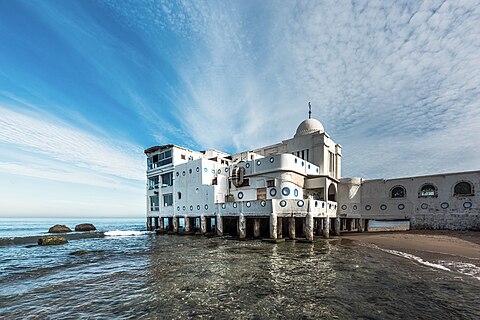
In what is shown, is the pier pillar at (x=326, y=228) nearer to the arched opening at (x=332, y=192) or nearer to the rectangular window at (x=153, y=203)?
the arched opening at (x=332, y=192)

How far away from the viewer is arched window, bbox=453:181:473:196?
1033 inches

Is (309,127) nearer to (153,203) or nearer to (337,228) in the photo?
(337,228)

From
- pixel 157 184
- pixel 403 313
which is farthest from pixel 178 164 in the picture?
pixel 403 313

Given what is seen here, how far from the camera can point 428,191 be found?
93.8 ft

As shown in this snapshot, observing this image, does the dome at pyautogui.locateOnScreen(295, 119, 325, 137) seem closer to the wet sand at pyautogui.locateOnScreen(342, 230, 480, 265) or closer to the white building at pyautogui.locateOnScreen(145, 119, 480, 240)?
the white building at pyautogui.locateOnScreen(145, 119, 480, 240)

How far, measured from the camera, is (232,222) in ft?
106

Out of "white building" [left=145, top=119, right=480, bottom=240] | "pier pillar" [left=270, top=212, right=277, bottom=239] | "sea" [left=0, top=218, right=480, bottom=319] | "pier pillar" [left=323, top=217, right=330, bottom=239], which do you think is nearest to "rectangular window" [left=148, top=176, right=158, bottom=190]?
"white building" [left=145, top=119, right=480, bottom=240]

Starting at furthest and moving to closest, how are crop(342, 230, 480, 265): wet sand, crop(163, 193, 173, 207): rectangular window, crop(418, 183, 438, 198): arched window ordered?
crop(163, 193, 173, 207): rectangular window, crop(418, 183, 438, 198): arched window, crop(342, 230, 480, 265): wet sand

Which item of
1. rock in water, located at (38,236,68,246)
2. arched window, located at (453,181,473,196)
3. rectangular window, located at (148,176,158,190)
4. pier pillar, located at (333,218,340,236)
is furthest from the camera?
rectangular window, located at (148,176,158,190)

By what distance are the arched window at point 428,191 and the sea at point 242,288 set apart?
18.2 meters

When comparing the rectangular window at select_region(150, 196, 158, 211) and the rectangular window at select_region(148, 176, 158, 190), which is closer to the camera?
the rectangular window at select_region(150, 196, 158, 211)

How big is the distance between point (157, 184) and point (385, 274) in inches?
1370

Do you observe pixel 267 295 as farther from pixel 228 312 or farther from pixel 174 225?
pixel 174 225

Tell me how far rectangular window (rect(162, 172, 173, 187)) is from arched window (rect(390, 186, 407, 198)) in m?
32.6
